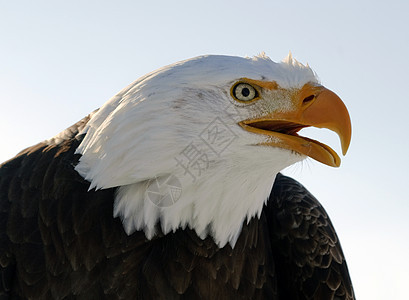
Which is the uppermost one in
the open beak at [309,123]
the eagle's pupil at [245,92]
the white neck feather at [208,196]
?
the eagle's pupil at [245,92]

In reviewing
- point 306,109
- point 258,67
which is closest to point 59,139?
point 258,67

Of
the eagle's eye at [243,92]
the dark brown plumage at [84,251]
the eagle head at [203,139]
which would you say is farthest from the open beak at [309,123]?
the dark brown plumage at [84,251]

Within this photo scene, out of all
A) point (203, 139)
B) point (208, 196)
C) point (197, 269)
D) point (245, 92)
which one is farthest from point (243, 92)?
point (197, 269)

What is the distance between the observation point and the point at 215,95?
3.42 meters

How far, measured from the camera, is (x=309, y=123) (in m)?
3.58

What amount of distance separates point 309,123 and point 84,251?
1765mm

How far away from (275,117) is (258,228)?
1.15 metres

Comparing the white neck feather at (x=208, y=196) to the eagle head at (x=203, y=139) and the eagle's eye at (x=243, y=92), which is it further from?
the eagle's eye at (x=243, y=92)

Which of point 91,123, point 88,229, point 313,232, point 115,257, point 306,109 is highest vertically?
point 91,123

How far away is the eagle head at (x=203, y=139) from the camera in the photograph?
3.32 m

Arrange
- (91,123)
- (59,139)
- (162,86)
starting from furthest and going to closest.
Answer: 1. (59,139)
2. (91,123)
3. (162,86)

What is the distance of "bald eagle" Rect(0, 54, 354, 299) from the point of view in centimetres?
335

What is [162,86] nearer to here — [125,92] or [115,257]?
[125,92]

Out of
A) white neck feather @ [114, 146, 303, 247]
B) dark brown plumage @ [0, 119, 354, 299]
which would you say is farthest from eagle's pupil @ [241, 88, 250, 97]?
dark brown plumage @ [0, 119, 354, 299]
